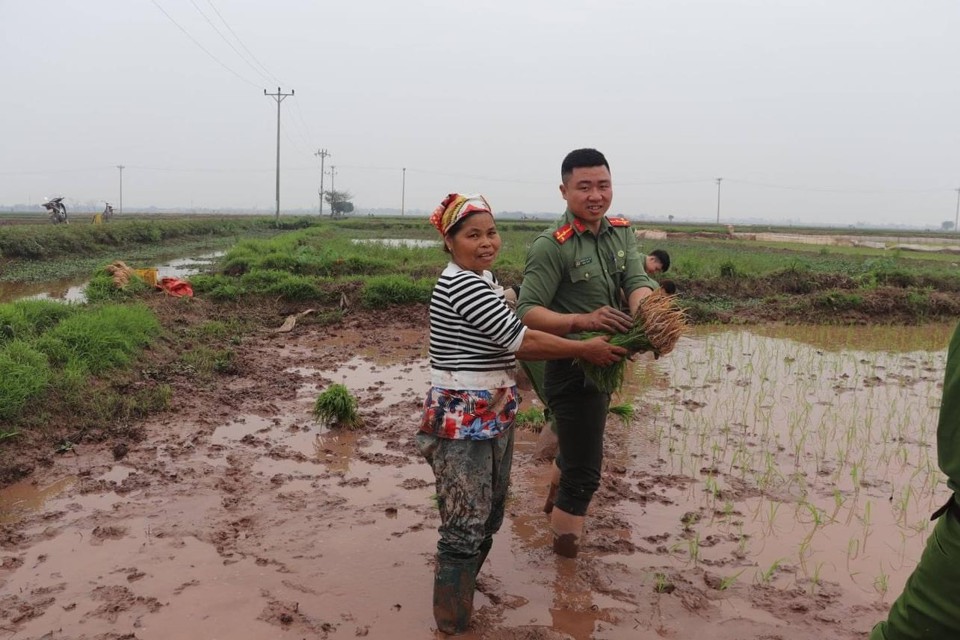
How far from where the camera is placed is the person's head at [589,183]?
269 cm

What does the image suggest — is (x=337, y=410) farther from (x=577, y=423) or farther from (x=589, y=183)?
(x=589, y=183)

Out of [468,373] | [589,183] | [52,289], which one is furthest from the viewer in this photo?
[52,289]

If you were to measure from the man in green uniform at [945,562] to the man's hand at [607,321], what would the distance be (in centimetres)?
118

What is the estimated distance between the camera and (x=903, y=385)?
21.5 ft

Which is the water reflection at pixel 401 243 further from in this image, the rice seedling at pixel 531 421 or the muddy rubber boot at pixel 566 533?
the muddy rubber boot at pixel 566 533

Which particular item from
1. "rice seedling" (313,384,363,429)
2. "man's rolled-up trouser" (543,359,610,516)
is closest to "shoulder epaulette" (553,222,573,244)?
"man's rolled-up trouser" (543,359,610,516)

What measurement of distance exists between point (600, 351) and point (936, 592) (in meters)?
1.24

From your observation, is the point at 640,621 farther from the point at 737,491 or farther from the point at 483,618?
the point at 737,491

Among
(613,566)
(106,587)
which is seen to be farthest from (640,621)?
(106,587)

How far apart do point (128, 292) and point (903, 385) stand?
1001 cm

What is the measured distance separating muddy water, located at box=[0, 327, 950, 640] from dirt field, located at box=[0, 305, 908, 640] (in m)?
0.01

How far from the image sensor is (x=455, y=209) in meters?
2.34

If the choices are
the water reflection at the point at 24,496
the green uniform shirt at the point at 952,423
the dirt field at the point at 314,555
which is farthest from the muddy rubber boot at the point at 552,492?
the water reflection at the point at 24,496

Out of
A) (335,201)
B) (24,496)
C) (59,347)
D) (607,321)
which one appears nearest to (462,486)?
(607,321)
